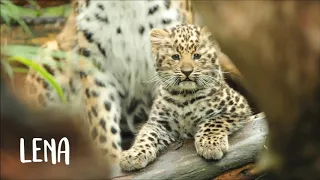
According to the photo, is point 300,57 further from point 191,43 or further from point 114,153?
point 114,153

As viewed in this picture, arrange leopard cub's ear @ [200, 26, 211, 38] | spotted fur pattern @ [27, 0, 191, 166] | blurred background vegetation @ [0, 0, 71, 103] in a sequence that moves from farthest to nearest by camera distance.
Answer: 1. blurred background vegetation @ [0, 0, 71, 103]
2. spotted fur pattern @ [27, 0, 191, 166]
3. leopard cub's ear @ [200, 26, 211, 38]

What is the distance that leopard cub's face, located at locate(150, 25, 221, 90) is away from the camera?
2.72 metres

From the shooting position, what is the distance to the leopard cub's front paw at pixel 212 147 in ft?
8.77

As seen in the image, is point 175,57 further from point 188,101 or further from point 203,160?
point 203,160

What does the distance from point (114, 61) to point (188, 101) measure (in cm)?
40

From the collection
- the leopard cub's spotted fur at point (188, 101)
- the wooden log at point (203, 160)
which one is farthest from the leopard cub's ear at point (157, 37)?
the wooden log at point (203, 160)

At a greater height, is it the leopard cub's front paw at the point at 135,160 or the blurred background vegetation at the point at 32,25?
the blurred background vegetation at the point at 32,25

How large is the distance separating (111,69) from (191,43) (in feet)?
1.41

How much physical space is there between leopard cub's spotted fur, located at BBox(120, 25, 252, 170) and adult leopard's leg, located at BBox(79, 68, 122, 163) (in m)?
0.26

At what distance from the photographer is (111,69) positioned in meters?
3.09

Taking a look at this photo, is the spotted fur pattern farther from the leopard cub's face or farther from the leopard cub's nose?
the leopard cub's nose

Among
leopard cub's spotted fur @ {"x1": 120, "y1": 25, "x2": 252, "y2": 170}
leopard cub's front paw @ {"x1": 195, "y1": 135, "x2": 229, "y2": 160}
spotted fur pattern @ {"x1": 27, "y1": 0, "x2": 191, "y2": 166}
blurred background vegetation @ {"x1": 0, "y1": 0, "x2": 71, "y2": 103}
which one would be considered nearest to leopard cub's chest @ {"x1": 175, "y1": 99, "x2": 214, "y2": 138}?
leopard cub's spotted fur @ {"x1": 120, "y1": 25, "x2": 252, "y2": 170}

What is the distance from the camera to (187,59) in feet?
8.96

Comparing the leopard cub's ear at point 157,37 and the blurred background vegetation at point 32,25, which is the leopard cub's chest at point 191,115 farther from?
the blurred background vegetation at point 32,25
